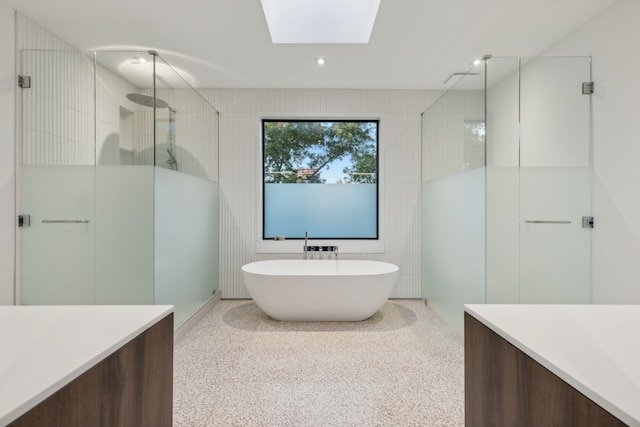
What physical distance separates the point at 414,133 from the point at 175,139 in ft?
8.81

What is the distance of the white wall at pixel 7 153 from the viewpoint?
2383 mm

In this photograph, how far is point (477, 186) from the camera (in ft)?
8.50

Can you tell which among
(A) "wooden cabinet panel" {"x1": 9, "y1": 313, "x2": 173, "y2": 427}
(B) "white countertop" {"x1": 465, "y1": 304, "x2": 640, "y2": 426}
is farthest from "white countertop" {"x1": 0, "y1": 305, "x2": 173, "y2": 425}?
(B) "white countertop" {"x1": 465, "y1": 304, "x2": 640, "y2": 426}

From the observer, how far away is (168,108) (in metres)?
2.69

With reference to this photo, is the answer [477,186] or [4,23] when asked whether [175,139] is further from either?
[477,186]

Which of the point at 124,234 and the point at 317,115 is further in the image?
the point at 317,115

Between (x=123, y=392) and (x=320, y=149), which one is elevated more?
(x=320, y=149)

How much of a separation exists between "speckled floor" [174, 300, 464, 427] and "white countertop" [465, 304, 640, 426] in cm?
107

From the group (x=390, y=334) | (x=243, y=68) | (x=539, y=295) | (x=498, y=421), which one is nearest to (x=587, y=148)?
(x=539, y=295)

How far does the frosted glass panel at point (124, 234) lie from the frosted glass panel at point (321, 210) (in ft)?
6.01

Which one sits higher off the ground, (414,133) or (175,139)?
(414,133)

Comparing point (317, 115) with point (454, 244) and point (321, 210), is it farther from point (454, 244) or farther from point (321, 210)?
point (454, 244)

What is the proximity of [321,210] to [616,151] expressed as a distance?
2.84 metres

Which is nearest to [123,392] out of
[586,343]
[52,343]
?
[52,343]
